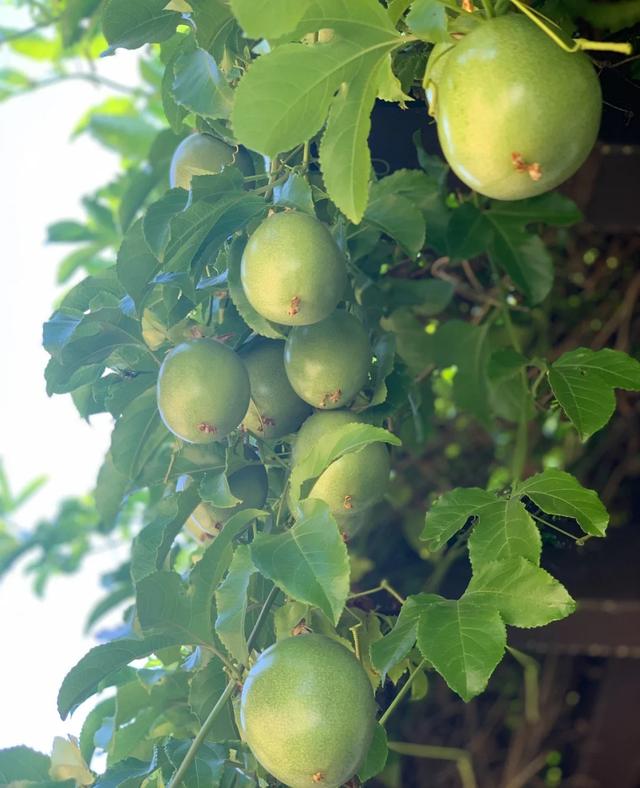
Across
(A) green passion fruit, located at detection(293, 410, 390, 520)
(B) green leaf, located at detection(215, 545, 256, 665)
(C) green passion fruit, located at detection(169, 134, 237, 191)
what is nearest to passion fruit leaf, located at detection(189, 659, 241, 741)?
(B) green leaf, located at detection(215, 545, 256, 665)

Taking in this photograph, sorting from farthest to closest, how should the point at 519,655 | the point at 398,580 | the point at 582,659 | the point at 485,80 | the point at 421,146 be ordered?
the point at 582,659
the point at 398,580
the point at 421,146
the point at 519,655
the point at 485,80

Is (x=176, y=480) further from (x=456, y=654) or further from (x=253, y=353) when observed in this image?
(x=456, y=654)

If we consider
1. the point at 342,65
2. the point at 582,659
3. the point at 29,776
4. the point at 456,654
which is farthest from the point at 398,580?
the point at 342,65

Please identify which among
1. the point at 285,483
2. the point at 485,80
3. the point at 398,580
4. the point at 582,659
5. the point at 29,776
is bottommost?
the point at 582,659

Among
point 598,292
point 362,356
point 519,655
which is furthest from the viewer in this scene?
point 598,292

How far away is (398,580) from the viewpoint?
192 cm

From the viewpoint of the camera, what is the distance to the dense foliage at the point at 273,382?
850 millimetres

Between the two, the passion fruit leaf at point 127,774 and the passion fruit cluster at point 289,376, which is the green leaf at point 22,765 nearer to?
the passion fruit leaf at point 127,774

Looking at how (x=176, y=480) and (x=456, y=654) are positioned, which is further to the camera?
(x=176, y=480)

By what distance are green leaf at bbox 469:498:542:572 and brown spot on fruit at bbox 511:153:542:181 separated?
1.17 feet

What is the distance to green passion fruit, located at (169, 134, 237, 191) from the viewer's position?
3.80 feet

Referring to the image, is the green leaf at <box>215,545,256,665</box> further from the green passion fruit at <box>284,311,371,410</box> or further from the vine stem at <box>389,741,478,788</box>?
the vine stem at <box>389,741,478,788</box>

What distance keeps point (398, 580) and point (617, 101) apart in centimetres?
110

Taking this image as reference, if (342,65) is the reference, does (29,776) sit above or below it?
below
